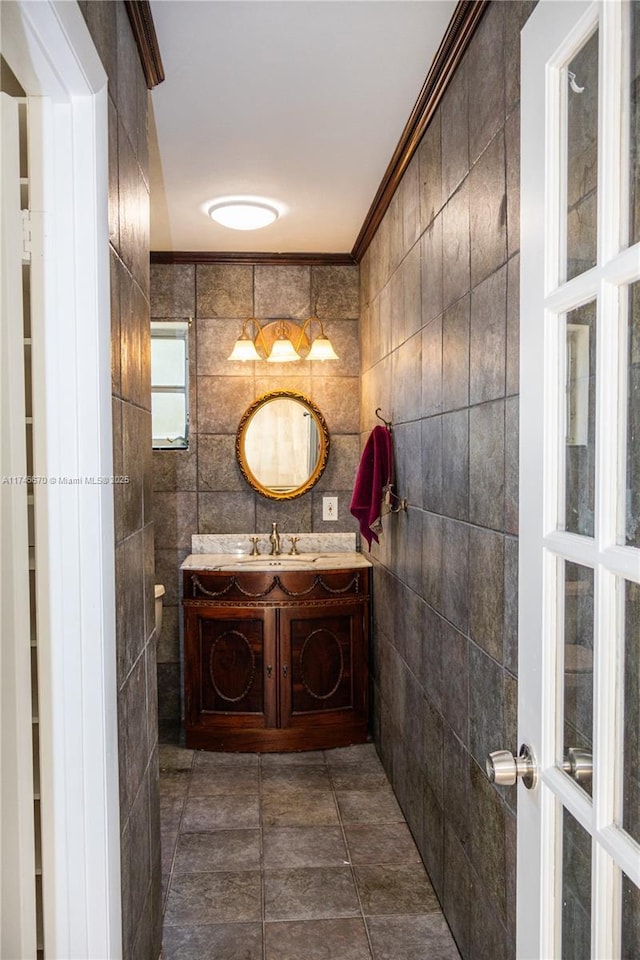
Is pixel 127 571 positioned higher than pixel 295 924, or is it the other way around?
pixel 127 571

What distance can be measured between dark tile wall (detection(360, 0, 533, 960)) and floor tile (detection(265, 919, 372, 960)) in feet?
0.96

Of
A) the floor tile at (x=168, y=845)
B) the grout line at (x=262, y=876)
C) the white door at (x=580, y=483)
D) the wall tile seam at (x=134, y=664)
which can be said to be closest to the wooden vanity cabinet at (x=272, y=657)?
the grout line at (x=262, y=876)

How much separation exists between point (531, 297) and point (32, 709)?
1.24m

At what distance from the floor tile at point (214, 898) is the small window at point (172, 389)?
222cm

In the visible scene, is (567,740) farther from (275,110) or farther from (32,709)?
(275,110)

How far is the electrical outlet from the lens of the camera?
4.07 m

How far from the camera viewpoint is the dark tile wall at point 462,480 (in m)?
1.59

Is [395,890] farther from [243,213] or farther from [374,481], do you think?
[243,213]

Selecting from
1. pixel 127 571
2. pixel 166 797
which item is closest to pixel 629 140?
pixel 127 571

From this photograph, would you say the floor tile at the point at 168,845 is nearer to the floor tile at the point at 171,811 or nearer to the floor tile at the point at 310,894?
the floor tile at the point at 171,811

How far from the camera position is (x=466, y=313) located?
1911 mm

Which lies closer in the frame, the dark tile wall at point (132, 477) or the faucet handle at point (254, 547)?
the dark tile wall at point (132, 477)

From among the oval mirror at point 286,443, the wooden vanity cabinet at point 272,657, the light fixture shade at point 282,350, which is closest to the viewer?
the wooden vanity cabinet at point 272,657

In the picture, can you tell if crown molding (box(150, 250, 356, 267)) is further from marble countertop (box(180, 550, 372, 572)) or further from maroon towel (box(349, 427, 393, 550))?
marble countertop (box(180, 550, 372, 572))
